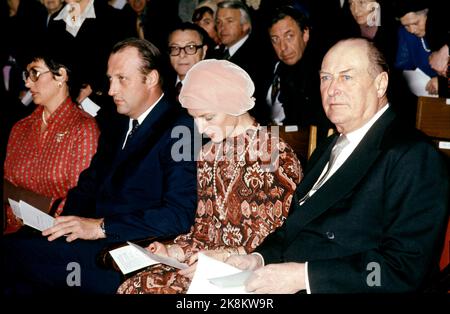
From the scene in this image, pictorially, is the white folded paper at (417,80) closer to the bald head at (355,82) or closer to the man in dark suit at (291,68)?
the man in dark suit at (291,68)

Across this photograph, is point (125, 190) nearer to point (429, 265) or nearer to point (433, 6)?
point (429, 265)

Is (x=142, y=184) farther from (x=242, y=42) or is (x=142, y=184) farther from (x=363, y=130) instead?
(x=242, y=42)

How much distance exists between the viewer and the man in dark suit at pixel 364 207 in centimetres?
159

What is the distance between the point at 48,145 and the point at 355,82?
1704 millimetres

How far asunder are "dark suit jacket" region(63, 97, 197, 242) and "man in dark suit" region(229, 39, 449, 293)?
49cm

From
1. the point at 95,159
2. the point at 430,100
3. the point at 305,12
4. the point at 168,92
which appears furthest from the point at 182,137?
the point at 305,12

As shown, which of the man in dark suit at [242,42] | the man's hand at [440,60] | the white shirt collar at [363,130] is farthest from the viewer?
the man in dark suit at [242,42]

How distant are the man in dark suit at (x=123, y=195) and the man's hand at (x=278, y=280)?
64 centimetres

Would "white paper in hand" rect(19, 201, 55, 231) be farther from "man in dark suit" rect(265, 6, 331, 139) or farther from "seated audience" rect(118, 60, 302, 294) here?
"man in dark suit" rect(265, 6, 331, 139)

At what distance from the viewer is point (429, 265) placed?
1.63m

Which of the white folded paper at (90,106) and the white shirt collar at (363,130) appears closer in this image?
the white shirt collar at (363,130)

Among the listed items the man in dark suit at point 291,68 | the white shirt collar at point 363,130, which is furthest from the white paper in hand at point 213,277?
the man in dark suit at point 291,68

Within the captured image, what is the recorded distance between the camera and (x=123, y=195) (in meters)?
2.46

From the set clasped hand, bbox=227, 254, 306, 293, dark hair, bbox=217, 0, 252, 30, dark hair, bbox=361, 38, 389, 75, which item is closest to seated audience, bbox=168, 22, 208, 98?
dark hair, bbox=217, 0, 252, 30
